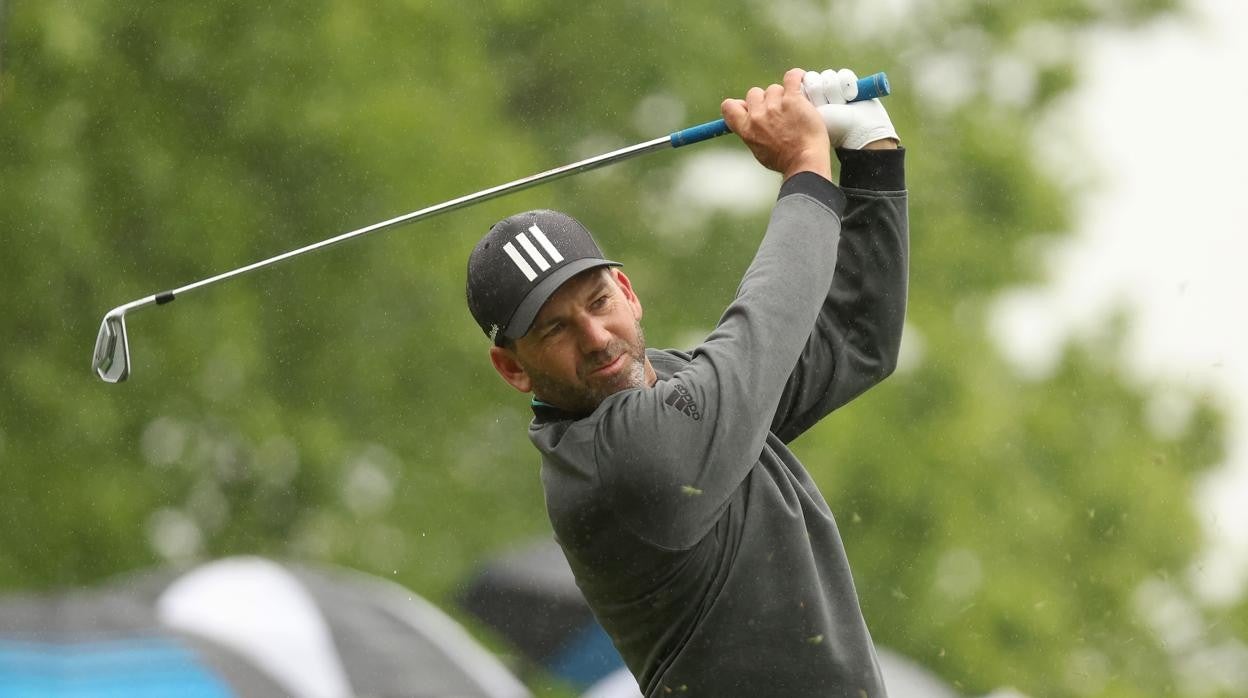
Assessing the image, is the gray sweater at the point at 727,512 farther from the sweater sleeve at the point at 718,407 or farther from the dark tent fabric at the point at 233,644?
the dark tent fabric at the point at 233,644

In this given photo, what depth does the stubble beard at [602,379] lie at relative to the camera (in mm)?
2244

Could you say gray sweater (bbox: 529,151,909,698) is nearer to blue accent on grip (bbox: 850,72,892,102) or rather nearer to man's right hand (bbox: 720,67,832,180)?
man's right hand (bbox: 720,67,832,180)

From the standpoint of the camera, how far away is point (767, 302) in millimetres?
2117

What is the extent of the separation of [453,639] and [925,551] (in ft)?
9.29

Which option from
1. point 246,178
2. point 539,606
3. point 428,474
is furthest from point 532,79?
point 539,606

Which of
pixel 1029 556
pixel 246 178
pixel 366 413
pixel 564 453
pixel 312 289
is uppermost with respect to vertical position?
pixel 564 453

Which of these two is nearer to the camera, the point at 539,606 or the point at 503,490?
the point at 539,606

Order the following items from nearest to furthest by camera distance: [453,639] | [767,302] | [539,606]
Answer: [767,302] → [453,639] → [539,606]

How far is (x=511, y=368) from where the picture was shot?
2391 mm

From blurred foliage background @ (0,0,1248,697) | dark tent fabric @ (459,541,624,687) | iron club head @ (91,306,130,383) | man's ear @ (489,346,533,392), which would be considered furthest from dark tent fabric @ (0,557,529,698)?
man's ear @ (489,346,533,392)

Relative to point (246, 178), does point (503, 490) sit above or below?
below

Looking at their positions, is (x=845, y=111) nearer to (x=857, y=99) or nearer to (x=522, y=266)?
(x=857, y=99)

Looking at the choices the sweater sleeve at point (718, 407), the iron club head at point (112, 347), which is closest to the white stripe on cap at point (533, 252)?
the sweater sleeve at point (718, 407)

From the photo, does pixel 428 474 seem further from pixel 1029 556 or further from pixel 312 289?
pixel 1029 556
